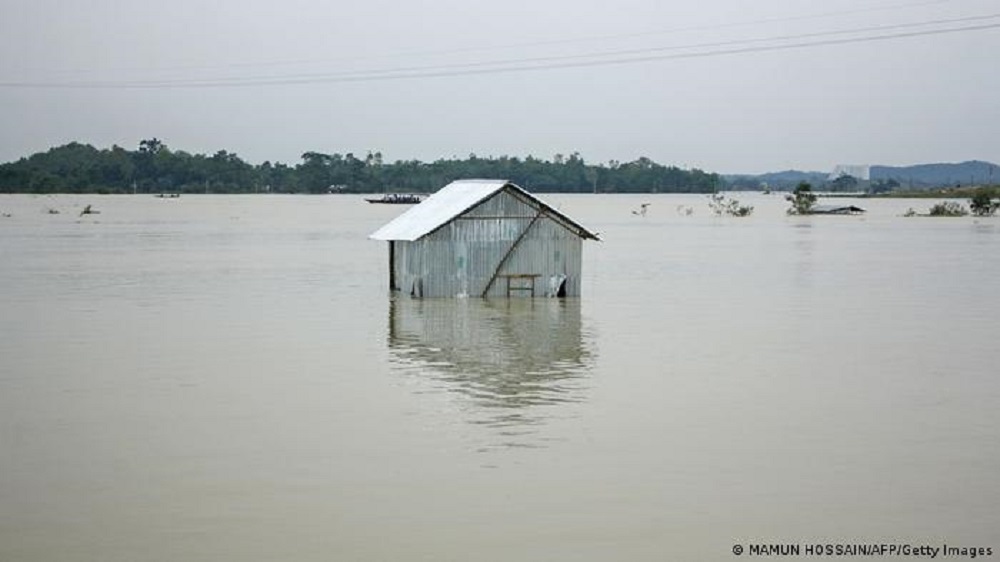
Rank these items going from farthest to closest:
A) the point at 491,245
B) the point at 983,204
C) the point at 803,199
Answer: the point at 803,199
the point at 983,204
the point at 491,245

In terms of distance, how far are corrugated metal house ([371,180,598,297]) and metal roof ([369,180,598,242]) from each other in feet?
0.08

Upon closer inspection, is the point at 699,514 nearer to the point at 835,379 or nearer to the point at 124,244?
the point at 835,379

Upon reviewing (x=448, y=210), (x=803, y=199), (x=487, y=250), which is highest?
(x=448, y=210)

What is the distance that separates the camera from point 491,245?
32.8 metres

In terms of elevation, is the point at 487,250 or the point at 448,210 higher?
the point at 448,210

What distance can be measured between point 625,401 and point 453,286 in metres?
12.8

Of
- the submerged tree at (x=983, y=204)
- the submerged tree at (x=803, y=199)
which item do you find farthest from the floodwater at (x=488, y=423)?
the submerged tree at (x=803, y=199)

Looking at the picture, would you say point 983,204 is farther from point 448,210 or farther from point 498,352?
point 498,352

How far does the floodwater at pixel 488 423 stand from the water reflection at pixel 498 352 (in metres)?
0.10

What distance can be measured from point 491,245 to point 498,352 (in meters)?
7.49

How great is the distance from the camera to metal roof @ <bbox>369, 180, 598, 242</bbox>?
106 ft

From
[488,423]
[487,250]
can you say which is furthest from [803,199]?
[488,423]

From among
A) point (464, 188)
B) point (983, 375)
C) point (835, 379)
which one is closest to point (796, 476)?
point (835, 379)

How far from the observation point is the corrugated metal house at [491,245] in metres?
32.4
